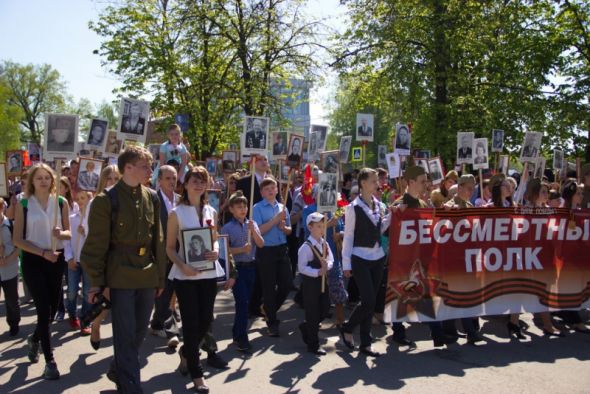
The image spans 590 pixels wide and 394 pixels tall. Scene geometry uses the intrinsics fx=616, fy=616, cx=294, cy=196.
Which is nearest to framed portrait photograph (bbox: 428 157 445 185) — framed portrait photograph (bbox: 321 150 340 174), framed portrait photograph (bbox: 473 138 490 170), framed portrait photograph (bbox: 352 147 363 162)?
framed portrait photograph (bbox: 473 138 490 170)

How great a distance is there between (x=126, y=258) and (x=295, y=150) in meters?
5.59

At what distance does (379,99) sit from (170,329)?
16.7m

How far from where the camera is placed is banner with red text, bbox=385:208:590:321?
7.13 metres

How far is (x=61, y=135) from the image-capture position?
24.2 ft

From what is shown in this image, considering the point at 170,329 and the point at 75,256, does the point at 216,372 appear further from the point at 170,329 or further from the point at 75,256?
the point at 75,256

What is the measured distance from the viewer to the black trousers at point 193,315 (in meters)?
5.34

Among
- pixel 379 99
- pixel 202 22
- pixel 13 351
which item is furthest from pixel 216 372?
pixel 202 22

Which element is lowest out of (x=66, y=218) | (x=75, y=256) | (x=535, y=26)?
(x=75, y=256)

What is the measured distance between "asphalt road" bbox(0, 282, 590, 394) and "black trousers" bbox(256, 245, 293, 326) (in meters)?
0.42

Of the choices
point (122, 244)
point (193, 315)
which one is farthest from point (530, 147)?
point (122, 244)

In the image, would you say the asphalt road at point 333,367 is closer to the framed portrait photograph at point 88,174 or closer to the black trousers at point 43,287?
the black trousers at point 43,287

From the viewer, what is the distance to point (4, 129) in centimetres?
5181

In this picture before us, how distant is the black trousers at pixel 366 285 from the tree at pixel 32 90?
57.9 m

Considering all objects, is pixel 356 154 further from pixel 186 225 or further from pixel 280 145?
pixel 186 225
